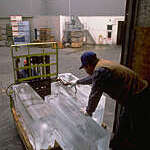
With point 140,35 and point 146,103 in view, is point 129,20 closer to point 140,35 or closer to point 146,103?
point 140,35

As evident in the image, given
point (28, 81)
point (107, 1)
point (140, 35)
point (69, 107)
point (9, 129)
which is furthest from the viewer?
point (107, 1)

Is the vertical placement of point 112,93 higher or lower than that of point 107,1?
lower

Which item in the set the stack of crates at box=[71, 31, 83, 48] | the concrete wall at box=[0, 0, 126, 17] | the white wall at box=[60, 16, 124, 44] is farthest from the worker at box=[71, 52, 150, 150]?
the concrete wall at box=[0, 0, 126, 17]

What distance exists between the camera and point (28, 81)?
418 centimetres

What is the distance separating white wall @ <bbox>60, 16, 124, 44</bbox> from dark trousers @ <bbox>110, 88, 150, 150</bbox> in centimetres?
1389

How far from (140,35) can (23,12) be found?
1514cm

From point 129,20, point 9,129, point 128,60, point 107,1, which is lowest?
point 9,129

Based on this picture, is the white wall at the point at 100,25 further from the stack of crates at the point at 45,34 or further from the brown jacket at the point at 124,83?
the brown jacket at the point at 124,83

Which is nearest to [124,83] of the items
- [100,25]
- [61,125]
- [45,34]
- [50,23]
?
[61,125]

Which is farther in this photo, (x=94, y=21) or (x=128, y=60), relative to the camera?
(x=94, y=21)

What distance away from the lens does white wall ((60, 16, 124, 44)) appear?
50.3ft

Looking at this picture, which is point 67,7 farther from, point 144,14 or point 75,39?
point 144,14

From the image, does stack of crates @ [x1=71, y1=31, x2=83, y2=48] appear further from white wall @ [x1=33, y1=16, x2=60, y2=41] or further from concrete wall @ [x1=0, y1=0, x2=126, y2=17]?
concrete wall @ [x1=0, y1=0, x2=126, y2=17]

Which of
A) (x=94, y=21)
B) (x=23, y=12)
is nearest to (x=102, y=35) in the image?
(x=94, y=21)
